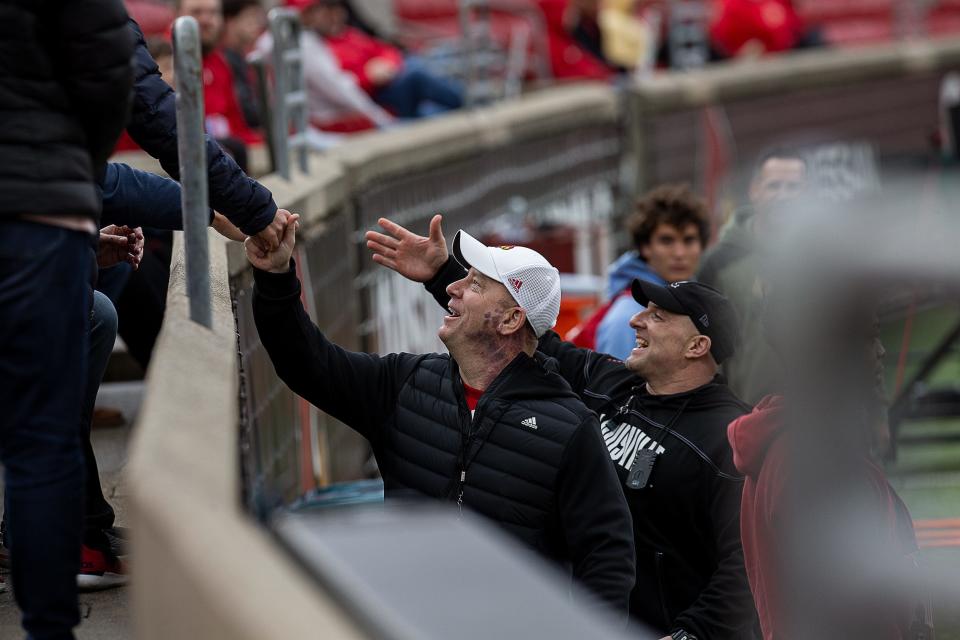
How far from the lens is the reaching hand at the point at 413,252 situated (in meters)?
4.71

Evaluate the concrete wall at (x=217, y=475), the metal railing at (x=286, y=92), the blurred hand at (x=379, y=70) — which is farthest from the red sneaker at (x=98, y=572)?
the blurred hand at (x=379, y=70)

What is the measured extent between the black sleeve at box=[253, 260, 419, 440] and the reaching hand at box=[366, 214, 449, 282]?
1.36ft

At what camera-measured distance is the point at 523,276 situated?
14.3 ft

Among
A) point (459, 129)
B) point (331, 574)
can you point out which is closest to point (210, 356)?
point (331, 574)

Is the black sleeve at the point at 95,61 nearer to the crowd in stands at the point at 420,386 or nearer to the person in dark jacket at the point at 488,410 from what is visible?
the crowd in stands at the point at 420,386

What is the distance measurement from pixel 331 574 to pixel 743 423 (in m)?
2.27

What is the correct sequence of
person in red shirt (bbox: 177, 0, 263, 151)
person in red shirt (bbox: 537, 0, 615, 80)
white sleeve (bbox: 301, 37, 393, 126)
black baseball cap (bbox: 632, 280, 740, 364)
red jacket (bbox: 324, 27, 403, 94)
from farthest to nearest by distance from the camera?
1. person in red shirt (bbox: 537, 0, 615, 80)
2. red jacket (bbox: 324, 27, 403, 94)
3. white sleeve (bbox: 301, 37, 393, 126)
4. person in red shirt (bbox: 177, 0, 263, 151)
5. black baseball cap (bbox: 632, 280, 740, 364)

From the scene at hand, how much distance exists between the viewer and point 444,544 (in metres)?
1.83

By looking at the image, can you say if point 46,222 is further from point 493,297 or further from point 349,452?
point 349,452

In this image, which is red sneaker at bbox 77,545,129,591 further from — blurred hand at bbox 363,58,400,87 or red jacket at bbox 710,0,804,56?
red jacket at bbox 710,0,804,56

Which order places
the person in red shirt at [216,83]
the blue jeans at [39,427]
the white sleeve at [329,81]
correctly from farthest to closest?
the white sleeve at [329,81], the person in red shirt at [216,83], the blue jeans at [39,427]

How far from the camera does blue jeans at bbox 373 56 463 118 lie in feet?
41.3

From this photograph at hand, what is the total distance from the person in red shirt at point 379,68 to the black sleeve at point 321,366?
7.18m

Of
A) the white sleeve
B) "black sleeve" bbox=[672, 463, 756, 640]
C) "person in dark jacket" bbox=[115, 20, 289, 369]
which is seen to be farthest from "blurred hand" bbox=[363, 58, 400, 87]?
"black sleeve" bbox=[672, 463, 756, 640]
